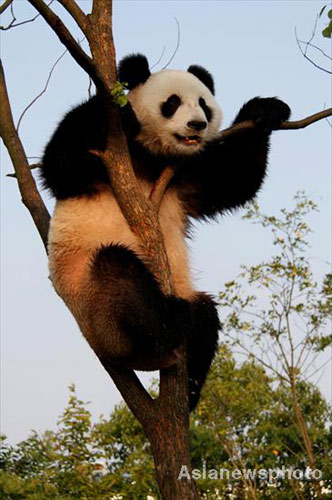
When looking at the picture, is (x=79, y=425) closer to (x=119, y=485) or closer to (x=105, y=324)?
(x=119, y=485)

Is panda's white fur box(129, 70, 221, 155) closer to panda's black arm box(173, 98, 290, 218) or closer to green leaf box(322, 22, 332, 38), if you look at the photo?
panda's black arm box(173, 98, 290, 218)

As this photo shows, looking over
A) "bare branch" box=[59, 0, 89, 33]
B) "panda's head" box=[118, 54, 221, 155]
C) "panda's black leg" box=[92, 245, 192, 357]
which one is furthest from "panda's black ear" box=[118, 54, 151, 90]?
"panda's black leg" box=[92, 245, 192, 357]

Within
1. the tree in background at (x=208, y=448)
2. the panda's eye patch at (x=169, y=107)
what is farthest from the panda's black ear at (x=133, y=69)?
the tree in background at (x=208, y=448)

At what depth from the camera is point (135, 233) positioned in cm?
436

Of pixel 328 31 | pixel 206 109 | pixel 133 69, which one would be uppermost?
pixel 133 69

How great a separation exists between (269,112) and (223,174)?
2.26 feet

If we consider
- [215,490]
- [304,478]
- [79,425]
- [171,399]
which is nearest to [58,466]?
[79,425]

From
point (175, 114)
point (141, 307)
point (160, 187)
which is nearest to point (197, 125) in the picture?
point (175, 114)

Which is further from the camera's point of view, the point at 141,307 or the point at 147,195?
the point at 147,195

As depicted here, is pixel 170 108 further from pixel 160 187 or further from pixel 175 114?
pixel 160 187

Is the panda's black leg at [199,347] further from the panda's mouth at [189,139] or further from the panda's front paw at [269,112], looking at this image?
the panda's front paw at [269,112]

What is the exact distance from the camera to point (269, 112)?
17.1 feet

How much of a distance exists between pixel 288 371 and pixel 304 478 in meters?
3.83

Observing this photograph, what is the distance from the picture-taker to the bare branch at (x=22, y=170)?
4.90m
